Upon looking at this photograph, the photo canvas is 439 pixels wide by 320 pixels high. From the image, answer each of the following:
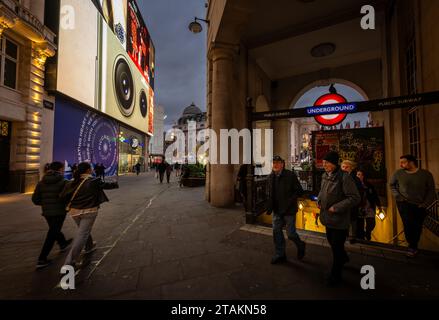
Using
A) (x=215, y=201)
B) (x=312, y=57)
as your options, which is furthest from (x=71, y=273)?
(x=312, y=57)

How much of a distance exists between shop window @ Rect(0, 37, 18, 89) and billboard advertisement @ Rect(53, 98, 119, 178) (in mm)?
3182

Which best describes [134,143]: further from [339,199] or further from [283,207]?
[339,199]

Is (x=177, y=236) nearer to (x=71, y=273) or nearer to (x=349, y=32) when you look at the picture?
(x=71, y=273)

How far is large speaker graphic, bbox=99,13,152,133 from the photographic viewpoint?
19.9 meters

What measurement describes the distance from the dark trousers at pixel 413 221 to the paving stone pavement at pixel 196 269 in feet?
1.04

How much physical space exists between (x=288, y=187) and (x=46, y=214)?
13.8ft

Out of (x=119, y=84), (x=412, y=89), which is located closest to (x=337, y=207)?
(x=412, y=89)

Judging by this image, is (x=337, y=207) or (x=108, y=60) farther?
(x=108, y=60)

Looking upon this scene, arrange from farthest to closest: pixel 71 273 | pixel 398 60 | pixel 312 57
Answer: pixel 312 57, pixel 398 60, pixel 71 273

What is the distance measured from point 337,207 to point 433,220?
14.1 ft

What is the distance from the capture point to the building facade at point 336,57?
5441mm

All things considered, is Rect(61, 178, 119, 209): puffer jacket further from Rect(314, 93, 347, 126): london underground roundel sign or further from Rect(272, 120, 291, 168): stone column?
Rect(272, 120, 291, 168): stone column

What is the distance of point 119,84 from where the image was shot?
2317 centimetres

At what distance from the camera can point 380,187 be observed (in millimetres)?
8961
